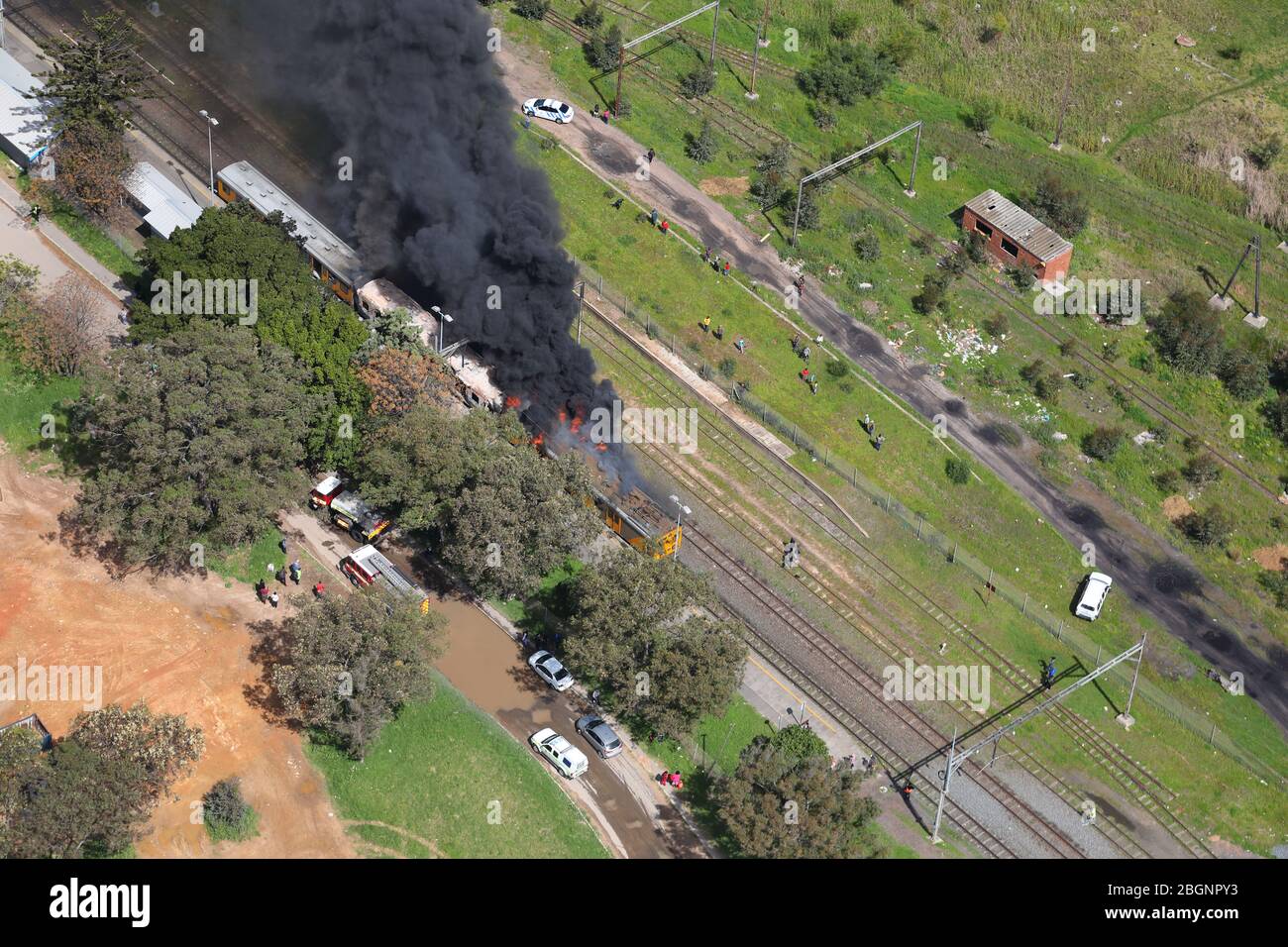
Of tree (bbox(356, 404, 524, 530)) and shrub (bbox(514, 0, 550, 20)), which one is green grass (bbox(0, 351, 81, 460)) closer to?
tree (bbox(356, 404, 524, 530))

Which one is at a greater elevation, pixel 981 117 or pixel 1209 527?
pixel 981 117

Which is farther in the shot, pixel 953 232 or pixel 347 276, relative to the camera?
pixel 953 232

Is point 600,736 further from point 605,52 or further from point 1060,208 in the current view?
point 605,52

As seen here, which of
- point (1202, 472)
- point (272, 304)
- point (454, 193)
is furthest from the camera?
point (1202, 472)

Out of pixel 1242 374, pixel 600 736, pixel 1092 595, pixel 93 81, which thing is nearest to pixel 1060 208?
pixel 1242 374

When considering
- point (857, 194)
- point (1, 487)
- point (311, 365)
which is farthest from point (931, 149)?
point (1, 487)

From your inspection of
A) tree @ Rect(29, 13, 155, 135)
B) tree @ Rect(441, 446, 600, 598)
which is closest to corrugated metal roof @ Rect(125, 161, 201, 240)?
tree @ Rect(29, 13, 155, 135)

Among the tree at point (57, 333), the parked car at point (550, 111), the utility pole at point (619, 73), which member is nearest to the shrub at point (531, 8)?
the utility pole at point (619, 73)

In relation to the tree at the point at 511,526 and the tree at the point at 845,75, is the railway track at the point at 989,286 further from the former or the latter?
the tree at the point at 511,526
